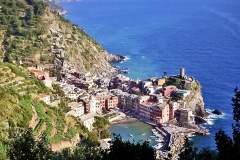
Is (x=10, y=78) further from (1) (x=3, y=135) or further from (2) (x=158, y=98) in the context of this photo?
(2) (x=158, y=98)

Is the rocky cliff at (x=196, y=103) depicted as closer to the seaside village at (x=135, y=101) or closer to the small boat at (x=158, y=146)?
the seaside village at (x=135, y=101)

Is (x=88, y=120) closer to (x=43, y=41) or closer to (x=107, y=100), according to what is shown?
(x=107, y=100)

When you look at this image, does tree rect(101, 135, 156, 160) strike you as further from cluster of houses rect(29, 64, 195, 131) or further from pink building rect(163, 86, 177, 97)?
A: pink building rect(163, 86, 177, 97)

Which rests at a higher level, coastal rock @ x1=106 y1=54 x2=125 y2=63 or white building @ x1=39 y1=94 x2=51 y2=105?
coastal rock @ x1=106 y1=54 x2=125 y2=63

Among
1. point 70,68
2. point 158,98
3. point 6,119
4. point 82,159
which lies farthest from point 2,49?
point 82,159

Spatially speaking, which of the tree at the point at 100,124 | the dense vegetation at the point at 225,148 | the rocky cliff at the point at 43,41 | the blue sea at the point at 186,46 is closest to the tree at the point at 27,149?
the dense vegetation at the point at 225,148

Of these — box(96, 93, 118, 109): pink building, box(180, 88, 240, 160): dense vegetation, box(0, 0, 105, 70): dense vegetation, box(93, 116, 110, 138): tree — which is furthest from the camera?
box(0, 0, 105, 70): dense vegetation

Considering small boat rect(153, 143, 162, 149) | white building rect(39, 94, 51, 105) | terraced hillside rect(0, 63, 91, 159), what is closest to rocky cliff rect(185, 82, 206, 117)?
small boat rect(153, 143, 162, 149)

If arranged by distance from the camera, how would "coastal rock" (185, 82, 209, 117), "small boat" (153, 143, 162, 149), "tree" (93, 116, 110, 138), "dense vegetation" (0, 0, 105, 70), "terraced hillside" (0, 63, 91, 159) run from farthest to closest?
"dense vegetation" (0, 0, 105, 70) → "coastal rock" (185, 82, 209, 117) → "tree" (93, 116, 110, 138) → "small boat" (153, 143, 162, 149) → "terraced hillside" (0, 63, 91, 159)
